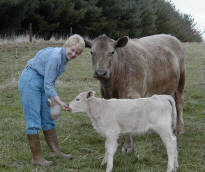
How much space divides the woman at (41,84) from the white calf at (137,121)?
0.51m

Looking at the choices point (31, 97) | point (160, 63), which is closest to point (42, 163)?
point (31, 97)

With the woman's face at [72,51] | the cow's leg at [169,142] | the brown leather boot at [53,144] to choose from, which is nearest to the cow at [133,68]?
the woman's face at [72,51]

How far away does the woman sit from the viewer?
456 centimetres

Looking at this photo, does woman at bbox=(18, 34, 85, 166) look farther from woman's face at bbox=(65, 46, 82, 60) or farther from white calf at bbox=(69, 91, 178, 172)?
white calf at bbox=(69, 91, 178, 172)

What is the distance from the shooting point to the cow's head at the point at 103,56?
18.1ft

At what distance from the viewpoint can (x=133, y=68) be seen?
6070mm

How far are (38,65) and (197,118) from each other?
485 cm

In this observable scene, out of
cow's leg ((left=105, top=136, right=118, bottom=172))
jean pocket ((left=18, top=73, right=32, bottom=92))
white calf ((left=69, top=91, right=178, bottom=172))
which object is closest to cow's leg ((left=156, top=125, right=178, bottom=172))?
white calf ((left=69, top=91, right=178, bottom=172))

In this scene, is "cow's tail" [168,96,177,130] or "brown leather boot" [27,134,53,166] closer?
"cow's tail" [168,96,177,130]

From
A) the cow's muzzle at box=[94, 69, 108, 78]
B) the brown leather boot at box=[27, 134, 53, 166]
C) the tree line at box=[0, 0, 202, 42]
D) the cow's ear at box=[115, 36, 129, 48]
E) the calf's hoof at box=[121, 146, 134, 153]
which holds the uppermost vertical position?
the tree line at box=[0, 0, 202, 42]

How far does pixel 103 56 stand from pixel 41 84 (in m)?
1.36

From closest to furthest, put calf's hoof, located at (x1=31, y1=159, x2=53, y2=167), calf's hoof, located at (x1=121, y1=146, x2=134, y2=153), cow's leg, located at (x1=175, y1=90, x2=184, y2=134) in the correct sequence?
calf's hoof, located at (x1=31, y1=159, x2=53, y2=167) → calf's hoof, located at (x1=121, y1=146, x2=134, y2=153) → cow's leg, located at (x1=175, y1=90, x2=184, y2=134)

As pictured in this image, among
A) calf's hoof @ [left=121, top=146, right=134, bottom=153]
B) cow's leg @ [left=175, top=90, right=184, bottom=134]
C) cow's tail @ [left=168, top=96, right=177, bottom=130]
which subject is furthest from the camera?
cow's leg @ [left=175, top=90, right=184, bottom=134]

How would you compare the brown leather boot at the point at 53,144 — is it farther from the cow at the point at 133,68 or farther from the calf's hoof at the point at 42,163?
the cow at the point at 133,68
